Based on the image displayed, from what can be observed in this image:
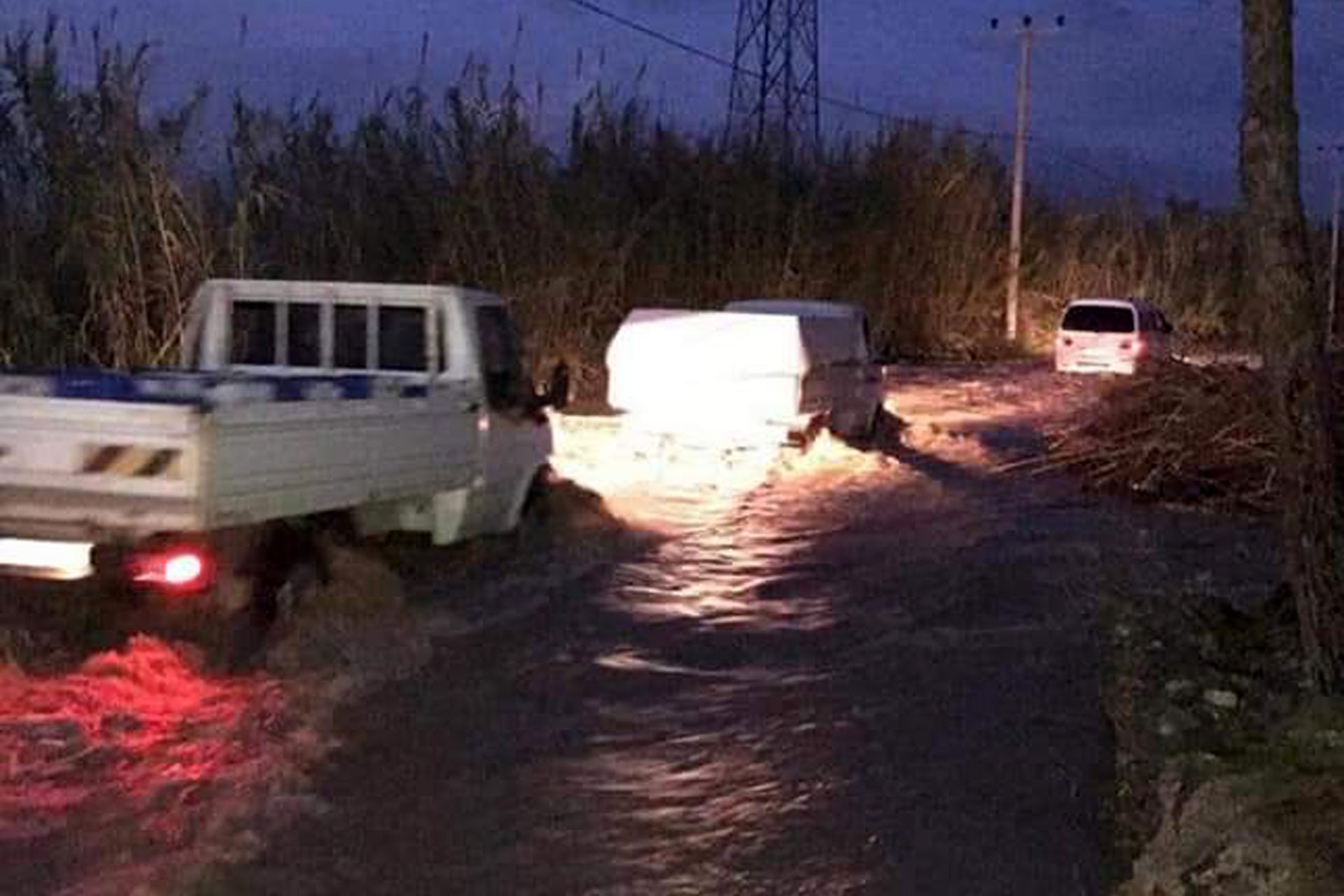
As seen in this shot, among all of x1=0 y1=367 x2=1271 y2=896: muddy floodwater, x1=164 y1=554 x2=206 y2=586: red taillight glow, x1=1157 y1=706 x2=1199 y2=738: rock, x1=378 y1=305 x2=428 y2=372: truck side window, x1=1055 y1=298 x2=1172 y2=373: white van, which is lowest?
x1=0 y1=367 x2=1271 y2=896: muddy floodwater

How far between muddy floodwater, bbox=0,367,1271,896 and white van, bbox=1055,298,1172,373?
17.7m

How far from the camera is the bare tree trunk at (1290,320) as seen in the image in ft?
27.9

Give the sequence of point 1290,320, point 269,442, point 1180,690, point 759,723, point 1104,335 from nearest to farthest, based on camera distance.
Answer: point 1290,320, point 1180,690, point 759,723, point 269,442, point 1104,335

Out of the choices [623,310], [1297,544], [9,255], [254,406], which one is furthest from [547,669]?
[623,310]

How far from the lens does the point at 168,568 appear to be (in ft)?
30.1

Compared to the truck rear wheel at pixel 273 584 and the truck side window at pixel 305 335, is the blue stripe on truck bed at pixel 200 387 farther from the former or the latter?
the truck rear wheel at pixel 273 584

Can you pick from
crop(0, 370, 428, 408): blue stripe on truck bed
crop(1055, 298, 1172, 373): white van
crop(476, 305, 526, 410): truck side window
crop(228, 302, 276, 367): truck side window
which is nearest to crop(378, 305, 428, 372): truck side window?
crop(0, 370, 428, 408): blue stripe on truck bed

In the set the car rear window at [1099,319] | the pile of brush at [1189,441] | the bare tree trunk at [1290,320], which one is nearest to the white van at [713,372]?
the pile of brush at [1189,441]

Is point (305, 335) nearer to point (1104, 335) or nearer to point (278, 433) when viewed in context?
point (278, 433)

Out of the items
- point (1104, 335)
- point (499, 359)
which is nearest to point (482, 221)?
point (499, 359)

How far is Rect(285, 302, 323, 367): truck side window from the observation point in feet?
40.7

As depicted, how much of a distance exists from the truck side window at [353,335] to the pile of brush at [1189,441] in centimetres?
764

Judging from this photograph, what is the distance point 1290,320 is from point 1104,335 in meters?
26.3

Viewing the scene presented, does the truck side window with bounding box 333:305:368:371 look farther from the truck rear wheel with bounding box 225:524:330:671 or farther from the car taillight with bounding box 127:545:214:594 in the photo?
the car taillight with bounding box 127:545:214:594
